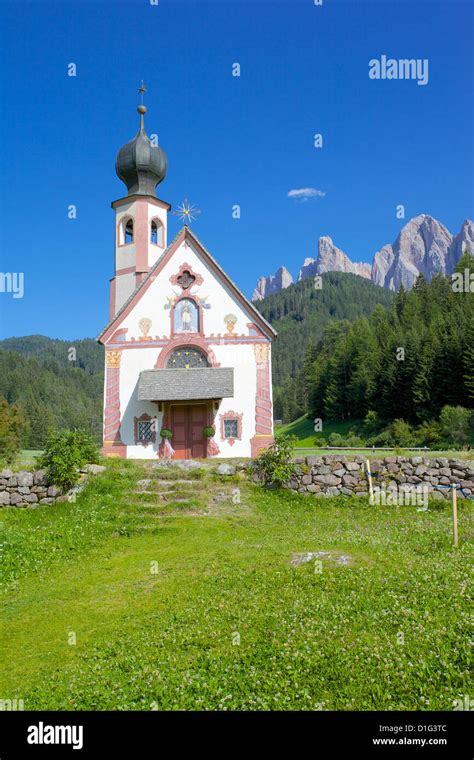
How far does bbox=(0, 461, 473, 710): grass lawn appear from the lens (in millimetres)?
6801

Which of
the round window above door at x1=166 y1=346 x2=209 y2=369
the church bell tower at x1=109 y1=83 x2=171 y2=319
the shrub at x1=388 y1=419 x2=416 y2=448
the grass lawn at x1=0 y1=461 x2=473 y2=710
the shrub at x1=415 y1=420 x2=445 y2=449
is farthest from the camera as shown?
the shrub at x1=388 y1=419 x2=416 y2=448

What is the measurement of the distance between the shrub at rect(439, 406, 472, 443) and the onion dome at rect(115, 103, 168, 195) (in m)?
36.1

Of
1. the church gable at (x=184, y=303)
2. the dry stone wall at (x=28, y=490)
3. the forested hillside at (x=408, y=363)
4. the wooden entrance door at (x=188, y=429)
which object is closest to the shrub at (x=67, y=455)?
the dry stone wall at (x=28, y=490)

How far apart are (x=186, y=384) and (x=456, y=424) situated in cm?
3718

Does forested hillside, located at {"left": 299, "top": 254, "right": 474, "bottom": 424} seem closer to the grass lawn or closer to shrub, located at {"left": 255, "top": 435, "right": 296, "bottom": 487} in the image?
shrub, located at {"left": 255, "top": 435, "right": 296, "bottom": 487}

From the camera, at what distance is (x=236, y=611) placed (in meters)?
9.37

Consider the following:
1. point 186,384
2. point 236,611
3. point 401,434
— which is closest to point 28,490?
point 186,384

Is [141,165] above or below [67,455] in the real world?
above

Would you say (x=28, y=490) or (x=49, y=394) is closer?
(x=28, y=490)

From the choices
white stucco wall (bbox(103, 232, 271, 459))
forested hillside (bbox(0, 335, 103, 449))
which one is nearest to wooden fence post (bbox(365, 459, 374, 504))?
white stucco wall (bbox(103, 232, 271, 459))

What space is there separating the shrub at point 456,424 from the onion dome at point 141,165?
3610cm

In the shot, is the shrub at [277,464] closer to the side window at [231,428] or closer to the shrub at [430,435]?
the side window at [231,428]

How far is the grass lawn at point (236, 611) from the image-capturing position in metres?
6.80

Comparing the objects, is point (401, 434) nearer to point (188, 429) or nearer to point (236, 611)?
point (188, 429)
